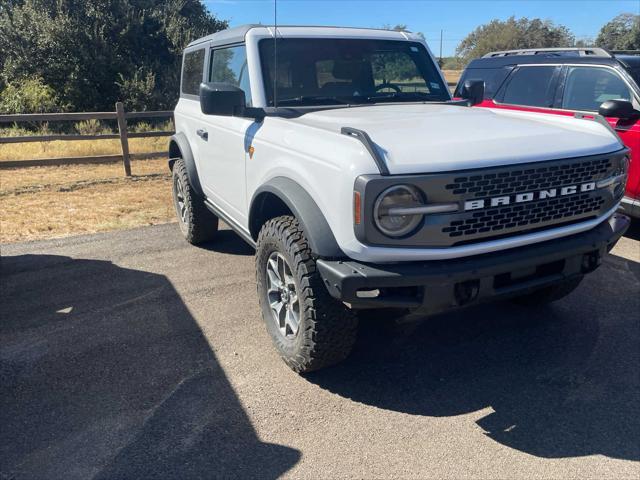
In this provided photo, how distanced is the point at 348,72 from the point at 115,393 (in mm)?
2761

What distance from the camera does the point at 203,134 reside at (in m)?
4.53

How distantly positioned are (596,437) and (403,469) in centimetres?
101

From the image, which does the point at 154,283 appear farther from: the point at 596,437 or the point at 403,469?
the point at 596,437

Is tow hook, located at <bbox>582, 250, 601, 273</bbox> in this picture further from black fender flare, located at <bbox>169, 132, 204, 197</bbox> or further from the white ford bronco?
black fender flare, located at <bbox>169, 132, 204, 197</bbox>

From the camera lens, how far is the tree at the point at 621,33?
110 ft

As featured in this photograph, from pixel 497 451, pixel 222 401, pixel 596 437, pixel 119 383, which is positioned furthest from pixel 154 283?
pixel 596 437

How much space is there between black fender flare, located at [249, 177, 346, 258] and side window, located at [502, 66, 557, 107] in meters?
4.52

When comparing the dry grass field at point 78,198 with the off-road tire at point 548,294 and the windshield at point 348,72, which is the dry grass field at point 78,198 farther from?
the off-road tire at point 548,294

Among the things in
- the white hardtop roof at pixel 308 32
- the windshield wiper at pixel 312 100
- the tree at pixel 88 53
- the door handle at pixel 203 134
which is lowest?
the door handle at pixel 203 134

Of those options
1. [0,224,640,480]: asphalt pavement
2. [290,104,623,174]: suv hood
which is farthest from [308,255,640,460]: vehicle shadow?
[290,104,623,174]: suv hood

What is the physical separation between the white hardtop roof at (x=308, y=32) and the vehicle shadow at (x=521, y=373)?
225 centimetres

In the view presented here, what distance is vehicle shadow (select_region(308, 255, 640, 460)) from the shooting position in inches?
105

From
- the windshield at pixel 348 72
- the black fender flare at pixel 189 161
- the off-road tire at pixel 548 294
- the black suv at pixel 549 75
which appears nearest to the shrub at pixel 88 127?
the black fender flare at pixel 189 161

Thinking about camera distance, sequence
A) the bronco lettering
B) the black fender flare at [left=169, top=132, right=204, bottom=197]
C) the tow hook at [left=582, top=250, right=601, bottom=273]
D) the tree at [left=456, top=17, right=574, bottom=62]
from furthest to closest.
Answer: the tree at [left=456, top=17, right=574, bottom=62] → the black fender flare at [left=169, top=132, right=204, bottom=197] → the tow hook at [left=582, top=250, right=601, bottom=273] → the bronco lettering
